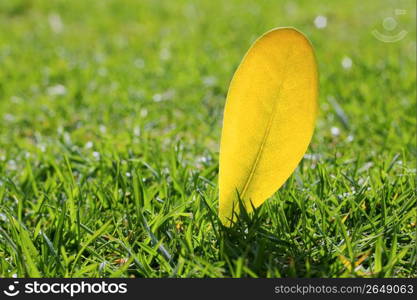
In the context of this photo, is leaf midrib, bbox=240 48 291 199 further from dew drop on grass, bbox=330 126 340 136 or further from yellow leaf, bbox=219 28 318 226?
dew drop on grass, bbox=330 126 340 136

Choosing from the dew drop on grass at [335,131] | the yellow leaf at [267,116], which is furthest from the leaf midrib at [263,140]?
the dew drop on grass at [335,131]

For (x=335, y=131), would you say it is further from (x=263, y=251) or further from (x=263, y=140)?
(x=263, y=251)

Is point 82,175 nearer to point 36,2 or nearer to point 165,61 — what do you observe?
point 165,61

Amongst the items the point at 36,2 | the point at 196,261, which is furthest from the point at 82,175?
the point at 36,2

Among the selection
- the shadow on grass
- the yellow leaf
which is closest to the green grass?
the shadow on grass

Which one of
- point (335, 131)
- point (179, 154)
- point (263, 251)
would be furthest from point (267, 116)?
point (335, 131)

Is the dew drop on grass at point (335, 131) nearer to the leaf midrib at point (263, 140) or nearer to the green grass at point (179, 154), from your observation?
the green grass at point (179, 154)
